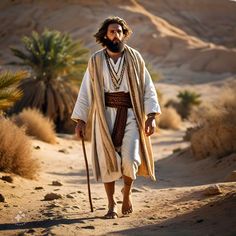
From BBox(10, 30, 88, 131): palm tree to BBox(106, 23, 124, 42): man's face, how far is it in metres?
12.7

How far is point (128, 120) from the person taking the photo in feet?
20.6

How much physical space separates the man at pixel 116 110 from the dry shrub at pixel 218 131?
216 inches

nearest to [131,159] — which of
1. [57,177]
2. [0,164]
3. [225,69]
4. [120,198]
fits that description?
[120,198]

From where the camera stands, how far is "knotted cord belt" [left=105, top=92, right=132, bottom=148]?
6.23 m

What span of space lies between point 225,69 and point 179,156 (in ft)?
138

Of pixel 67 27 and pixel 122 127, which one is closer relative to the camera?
pixel 122 127

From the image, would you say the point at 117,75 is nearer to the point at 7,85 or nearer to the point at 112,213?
the point at 112,213

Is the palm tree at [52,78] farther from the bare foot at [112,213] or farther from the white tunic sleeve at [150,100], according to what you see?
the bare foot at [112,213]

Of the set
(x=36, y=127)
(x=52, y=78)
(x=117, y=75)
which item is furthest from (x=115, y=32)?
(x=52, y=78)

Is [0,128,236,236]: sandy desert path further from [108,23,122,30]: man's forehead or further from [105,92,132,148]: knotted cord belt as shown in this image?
[108,23,122,30]: man's forehead

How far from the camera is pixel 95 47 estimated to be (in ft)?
191

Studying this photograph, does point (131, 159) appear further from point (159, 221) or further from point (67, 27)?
point (67, 27)

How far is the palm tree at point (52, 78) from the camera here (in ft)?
63.0

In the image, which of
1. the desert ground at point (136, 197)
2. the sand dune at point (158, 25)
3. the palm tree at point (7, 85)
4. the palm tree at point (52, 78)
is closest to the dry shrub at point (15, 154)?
the desert ground at point (136, 197)
